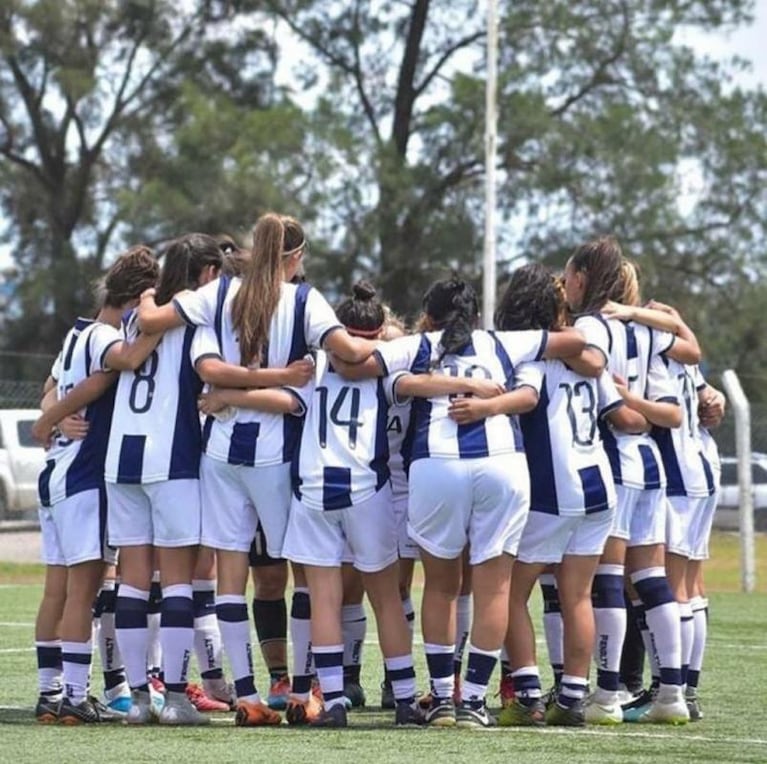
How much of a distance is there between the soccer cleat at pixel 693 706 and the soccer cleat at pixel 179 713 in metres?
2.13

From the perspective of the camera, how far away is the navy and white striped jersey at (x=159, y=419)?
7.65m

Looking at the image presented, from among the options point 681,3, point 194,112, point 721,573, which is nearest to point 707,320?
point 681,3

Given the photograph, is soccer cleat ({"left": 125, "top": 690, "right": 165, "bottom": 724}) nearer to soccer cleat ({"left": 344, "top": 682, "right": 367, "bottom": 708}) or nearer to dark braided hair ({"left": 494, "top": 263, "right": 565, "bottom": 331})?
soccer cleat ({"left": 344, "top": 682, "right": 367, "bottom": 708})

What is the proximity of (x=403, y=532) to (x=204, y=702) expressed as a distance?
1.26 metres

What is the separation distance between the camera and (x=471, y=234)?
32.5m

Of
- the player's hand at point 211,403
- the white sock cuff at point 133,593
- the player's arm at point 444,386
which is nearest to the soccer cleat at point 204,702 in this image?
the white sock cuff at point 133,593

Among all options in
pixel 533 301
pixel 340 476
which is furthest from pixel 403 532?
pixel 533 301

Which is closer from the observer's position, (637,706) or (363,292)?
(363,292)

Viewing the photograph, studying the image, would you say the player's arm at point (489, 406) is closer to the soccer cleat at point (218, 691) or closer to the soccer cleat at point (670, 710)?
the soccer cleat at point (670, 710)

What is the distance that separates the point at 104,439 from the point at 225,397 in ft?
2.12

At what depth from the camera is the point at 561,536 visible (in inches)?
304

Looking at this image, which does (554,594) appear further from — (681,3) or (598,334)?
(681,3)

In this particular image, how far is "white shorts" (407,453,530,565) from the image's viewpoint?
7.48 meters

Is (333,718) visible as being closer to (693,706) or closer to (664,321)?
(693,706)
